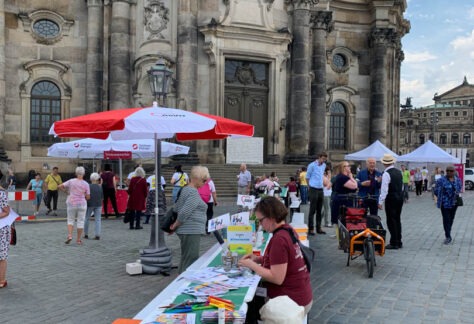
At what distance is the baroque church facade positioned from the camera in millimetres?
23734

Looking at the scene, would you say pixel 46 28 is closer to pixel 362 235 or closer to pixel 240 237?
pixel 362 235

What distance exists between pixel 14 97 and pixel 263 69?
12.7 meters

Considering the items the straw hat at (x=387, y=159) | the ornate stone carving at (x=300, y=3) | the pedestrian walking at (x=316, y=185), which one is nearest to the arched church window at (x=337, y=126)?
the ornate stone carving at (x=300, y=3)

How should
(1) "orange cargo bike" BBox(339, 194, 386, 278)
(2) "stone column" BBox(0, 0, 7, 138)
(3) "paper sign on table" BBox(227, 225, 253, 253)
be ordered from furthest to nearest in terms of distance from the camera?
(2) "stone column" BBox(0, 0, 7, 138)
(1) "orange cargo bike" BBox(339, 194, 386, 278)
(3) "paper sign on table" BBox(227, 225, 253, 253)

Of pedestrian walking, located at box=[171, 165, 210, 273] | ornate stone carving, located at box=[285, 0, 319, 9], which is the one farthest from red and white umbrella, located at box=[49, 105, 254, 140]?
ornate stone carving, located at box=[285, 0, 319, 9]

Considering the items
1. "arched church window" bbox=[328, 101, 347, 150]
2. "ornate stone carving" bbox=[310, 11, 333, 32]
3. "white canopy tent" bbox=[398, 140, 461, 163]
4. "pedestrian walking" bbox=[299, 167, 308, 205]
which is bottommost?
"pedestrian walking" bbox=[299, 167, 308, 205]

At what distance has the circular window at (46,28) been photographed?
81.1 feet

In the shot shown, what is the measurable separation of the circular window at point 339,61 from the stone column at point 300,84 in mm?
6607

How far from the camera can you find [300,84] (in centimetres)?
2611

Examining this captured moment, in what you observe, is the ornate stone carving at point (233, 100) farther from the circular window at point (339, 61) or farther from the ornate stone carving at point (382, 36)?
the ornate stone carving at point (382, 36)

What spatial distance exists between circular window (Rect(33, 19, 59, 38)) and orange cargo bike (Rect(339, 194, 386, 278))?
20.4 meters

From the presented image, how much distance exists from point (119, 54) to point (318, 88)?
11.6m

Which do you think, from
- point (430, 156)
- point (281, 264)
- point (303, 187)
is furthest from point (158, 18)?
point (281, 264)

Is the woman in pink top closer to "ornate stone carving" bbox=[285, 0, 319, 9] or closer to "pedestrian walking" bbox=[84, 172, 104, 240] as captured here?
"pedestrian walking" bbox=[84, 172, 104, 240]
